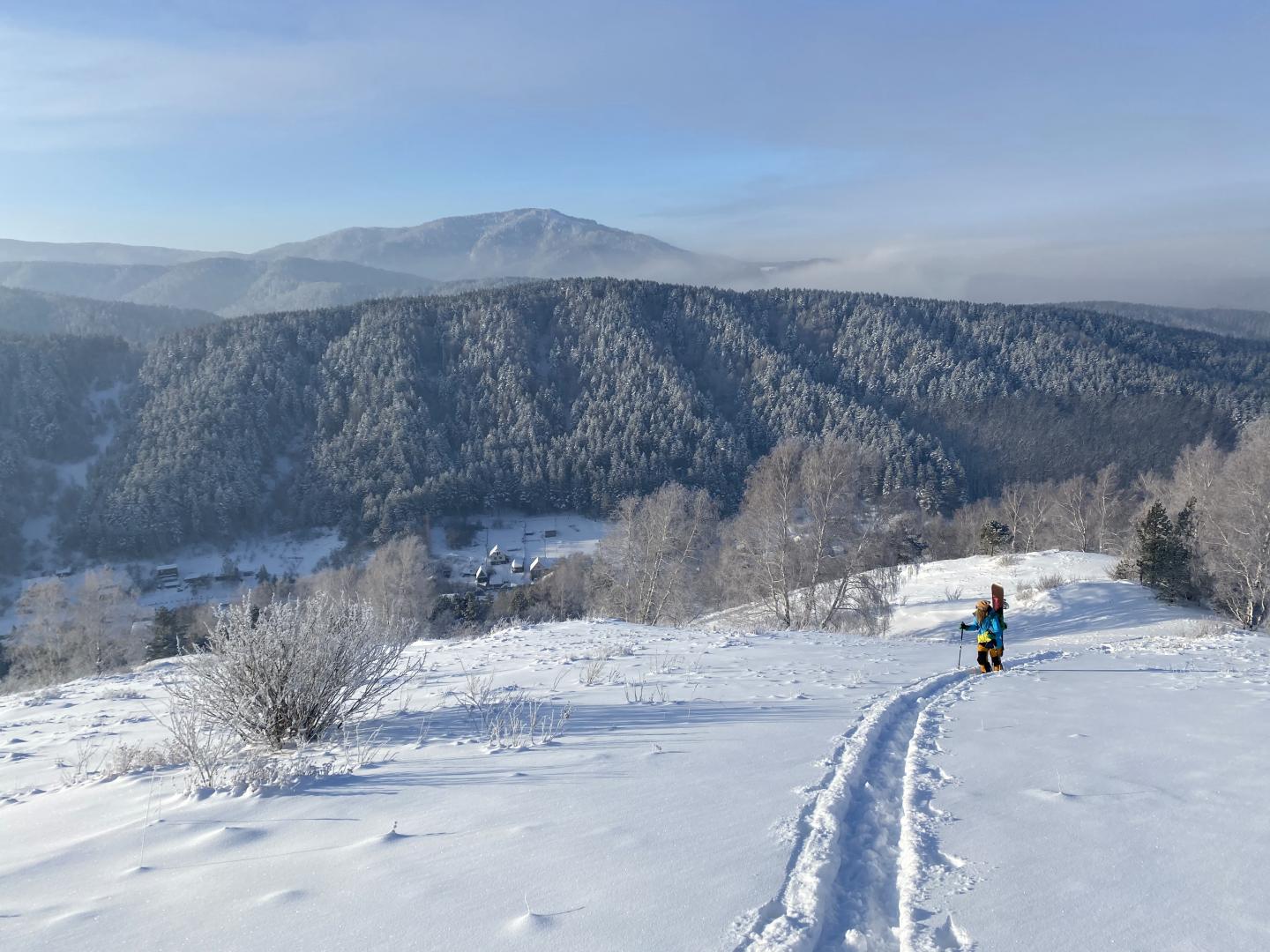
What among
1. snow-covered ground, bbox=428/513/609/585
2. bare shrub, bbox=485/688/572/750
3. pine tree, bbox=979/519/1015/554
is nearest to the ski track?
bare shrub, bbox=485/688/572/750

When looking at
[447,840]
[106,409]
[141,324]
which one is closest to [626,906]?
[447,840]

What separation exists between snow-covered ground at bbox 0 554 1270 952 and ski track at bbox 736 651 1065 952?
0.05 feet

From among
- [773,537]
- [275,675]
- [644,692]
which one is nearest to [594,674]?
[644,692]

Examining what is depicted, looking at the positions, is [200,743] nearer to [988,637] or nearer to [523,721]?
[523,721]

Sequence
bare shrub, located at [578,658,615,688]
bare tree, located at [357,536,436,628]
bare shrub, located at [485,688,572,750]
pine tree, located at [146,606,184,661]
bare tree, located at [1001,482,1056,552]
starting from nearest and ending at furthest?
bare shrub, located at [485,688,572,750] → bare shrub, located at [578,658,615,688] → pine tree, located at [146,606,184,661] → bare tree, located at [357,536,436,628] → bare tree, located at [1001,482,1056,552]

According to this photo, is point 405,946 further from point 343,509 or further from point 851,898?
point 343,509

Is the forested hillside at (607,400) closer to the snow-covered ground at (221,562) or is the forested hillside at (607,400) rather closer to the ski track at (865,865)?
the snow-covered ground at (221,562)

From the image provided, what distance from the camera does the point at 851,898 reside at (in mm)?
3152

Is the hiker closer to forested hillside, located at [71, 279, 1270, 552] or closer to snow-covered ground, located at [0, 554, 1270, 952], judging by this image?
snow-covered ground, located at [0, 554, 1270, 952]

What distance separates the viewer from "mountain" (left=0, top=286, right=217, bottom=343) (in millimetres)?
132250

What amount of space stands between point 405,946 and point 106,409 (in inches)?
4607

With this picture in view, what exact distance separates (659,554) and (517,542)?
52.9 meters

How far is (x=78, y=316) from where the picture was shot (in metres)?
138

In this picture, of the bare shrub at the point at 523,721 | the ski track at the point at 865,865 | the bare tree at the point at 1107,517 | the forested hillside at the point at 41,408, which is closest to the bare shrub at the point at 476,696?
the bare shrub at the point at 523,721
